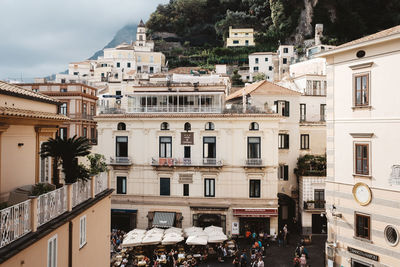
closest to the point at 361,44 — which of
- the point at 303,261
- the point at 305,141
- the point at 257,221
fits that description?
the point at 303,261

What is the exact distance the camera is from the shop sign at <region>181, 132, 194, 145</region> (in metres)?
28.7

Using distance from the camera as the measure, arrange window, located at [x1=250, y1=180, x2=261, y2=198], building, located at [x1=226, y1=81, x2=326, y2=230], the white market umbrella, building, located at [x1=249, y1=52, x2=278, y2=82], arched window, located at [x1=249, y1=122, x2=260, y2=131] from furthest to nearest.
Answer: building, located at [x1=249, y1=52, x2=278, y2=82] → building, located at [x1=226, y1=81, x2=326, y2=230] → window, located at [x1=250, y1=180, x2=261, y2=198] → arched window, located at [x1=249, y1=122, x2=260, y2=131] → the white market umbrella

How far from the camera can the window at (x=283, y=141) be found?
3192 cm

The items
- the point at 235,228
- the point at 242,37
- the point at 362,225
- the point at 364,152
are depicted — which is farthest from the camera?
the point at 242,37

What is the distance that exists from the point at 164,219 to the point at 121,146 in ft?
25.0

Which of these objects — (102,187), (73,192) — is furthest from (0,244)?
(102,187)

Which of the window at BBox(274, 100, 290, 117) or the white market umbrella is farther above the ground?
the window at BBox(274, 100, 290, 117)

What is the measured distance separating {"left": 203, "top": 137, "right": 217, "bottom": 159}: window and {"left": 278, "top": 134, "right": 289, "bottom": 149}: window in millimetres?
7295

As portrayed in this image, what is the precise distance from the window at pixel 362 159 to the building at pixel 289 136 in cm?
1513

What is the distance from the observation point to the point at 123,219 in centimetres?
3000

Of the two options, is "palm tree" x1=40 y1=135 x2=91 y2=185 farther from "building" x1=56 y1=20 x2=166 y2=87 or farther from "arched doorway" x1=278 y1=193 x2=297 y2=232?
"building" x1=56 y1=20 x2=166 y2=87

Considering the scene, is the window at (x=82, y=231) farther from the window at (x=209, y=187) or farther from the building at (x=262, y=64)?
the building at (x=262, y=64)

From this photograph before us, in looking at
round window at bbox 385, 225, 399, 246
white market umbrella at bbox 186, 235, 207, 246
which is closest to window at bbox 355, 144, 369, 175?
round window at bbox 385, 225, 399, 246

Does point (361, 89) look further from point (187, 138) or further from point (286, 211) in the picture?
point (286, 211)
